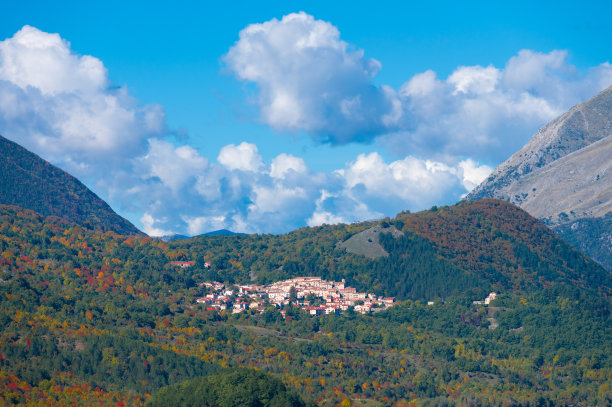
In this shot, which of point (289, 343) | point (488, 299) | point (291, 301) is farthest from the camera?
point (488, 299)

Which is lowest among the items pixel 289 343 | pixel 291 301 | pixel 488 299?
pixel 289 343

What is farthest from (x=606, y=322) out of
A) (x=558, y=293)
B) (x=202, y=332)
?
(x=202, y=332)

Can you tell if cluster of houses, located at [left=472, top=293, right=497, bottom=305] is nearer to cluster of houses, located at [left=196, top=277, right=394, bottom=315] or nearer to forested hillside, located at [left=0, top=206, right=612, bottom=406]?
forested hillside, located at [left=0, top=206, right=612, bottom=406]

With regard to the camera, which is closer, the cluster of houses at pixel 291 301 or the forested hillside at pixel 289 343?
the forested hillside at pixel 289 343

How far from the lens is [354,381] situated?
450 feet

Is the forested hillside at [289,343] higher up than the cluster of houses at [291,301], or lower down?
lower down

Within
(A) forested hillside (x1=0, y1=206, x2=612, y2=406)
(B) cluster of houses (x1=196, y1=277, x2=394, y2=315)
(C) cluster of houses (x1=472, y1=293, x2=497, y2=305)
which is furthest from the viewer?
(C) cluster of houses (x1=472, y1=293, x2=497, y2=305)

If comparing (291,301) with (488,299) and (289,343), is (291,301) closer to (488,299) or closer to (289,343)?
(488,299)

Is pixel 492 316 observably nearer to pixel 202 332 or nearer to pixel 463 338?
pixel 463 338

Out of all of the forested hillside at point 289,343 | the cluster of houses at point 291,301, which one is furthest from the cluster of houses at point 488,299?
the cluster of houses at point 291,301

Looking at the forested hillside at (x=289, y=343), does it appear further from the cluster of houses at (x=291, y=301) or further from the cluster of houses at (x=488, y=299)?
the cluster of houses at (x=291, y=301)

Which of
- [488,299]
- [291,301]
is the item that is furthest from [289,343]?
[488,299]

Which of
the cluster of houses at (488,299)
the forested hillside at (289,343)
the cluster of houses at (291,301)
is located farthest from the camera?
the cluster of houses at (488,299)

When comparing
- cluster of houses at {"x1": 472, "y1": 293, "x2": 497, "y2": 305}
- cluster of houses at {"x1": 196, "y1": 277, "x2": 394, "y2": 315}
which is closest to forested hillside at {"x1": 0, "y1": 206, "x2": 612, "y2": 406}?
cluster of houses at {"x1": 472, "y1": 293, "x2": 497, "y2": 305}
